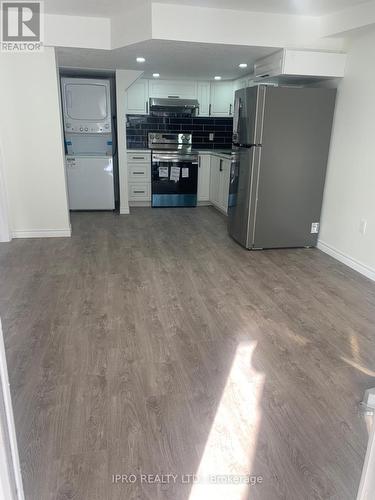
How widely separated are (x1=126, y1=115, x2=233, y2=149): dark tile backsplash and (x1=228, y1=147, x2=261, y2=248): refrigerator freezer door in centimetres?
260

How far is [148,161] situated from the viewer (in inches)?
247

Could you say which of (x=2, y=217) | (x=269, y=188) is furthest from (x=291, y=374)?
(x=2, y=217)

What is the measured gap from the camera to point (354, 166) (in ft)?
12.3

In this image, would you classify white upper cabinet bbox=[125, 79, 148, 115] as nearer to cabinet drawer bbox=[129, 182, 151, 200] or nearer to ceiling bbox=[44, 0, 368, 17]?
cabinet drawer bbox=[129, 182, 151, 200]

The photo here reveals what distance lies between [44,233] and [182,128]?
3334 millimetres

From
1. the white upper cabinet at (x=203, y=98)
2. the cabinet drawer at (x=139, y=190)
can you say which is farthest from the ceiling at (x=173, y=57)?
the cabinet drawer at (x=139, y=190)

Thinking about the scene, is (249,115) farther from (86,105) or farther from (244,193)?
(86,105)

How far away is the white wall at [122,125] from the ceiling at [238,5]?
1728mm

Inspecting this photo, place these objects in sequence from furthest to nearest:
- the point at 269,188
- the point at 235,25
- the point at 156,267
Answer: the point at 269,188 < the point at 156,267 < the point at 235,25

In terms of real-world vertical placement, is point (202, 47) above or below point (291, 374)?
above

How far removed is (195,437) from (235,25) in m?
3.47

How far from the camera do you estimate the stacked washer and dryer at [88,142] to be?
5.57 m

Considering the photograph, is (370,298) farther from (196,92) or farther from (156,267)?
(196,92)

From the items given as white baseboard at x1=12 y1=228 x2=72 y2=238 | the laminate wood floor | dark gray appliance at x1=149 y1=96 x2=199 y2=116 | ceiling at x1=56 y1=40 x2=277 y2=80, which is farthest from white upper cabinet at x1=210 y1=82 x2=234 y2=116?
the laminate wood floor
